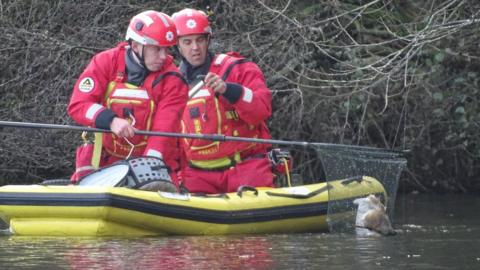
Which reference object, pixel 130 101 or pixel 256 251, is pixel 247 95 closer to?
pixel 130 101

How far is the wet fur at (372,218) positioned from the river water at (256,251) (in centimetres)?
12

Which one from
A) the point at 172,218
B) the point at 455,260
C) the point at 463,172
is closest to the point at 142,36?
the point at 172,218

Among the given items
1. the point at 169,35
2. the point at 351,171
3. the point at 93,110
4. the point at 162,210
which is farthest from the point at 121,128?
the point at 351,171

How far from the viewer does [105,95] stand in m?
10.0

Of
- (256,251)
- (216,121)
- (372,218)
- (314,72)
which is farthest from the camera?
(314,72)

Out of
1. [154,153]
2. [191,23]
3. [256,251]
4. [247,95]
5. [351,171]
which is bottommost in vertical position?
[256,251]

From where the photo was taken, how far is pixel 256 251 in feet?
27.9

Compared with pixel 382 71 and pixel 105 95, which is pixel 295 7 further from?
pixel 105 95

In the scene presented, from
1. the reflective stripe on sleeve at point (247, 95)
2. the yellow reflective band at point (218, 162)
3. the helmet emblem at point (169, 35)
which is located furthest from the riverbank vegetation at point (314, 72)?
the helmet emblem at point (169, 35)

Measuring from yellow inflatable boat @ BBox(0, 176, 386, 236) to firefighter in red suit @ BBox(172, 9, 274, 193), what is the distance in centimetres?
51

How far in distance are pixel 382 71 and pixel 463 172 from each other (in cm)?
178

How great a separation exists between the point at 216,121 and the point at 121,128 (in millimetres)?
1062

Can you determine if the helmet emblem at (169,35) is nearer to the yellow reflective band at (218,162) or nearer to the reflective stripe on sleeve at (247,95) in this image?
the reflective stripe on sleeve at (247,95)

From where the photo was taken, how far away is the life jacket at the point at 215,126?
10484 millimetres
